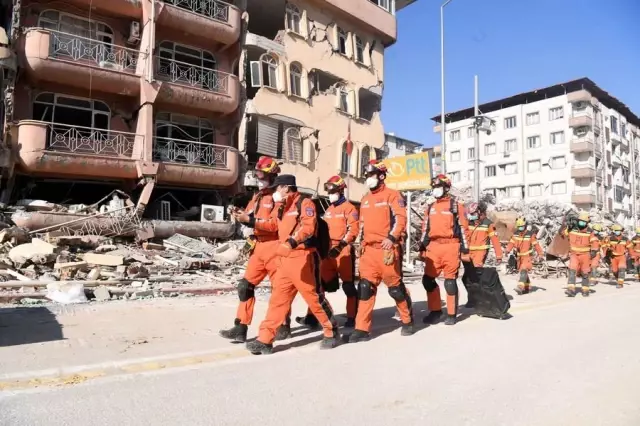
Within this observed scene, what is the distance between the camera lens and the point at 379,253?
662cm

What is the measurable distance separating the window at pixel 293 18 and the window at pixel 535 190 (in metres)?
39.7

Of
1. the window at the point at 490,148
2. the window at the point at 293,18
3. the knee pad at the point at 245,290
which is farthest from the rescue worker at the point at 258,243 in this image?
the window at the point at 490,148

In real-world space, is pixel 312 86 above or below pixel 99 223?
above

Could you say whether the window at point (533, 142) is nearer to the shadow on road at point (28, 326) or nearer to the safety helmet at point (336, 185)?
the safety helmet at point (336, 185)

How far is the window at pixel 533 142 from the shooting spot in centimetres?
5569

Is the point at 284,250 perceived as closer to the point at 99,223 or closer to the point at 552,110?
the point at 99,223

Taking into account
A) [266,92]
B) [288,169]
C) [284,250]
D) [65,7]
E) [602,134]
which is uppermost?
[602,134]

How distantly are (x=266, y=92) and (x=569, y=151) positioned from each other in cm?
4149

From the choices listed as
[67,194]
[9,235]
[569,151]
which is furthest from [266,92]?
[569,151]

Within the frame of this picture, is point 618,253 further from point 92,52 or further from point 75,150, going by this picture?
point 92,52

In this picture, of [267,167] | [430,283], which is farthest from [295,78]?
[267,167]

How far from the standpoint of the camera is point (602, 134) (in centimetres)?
5544

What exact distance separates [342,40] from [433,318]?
858 inches

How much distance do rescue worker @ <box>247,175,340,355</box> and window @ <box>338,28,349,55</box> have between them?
22332 millimetres
